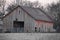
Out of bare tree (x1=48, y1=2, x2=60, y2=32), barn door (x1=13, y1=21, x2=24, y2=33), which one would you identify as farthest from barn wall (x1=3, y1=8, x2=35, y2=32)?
bare tree (x1=48, y1=2, x2=60, y2=32)

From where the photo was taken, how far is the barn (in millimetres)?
6773

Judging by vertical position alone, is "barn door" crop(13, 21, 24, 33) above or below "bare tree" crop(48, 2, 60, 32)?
below

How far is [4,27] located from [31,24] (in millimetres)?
947

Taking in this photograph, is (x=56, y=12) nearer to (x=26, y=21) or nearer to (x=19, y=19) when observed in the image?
(x=26, y=21)

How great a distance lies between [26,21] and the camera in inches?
277

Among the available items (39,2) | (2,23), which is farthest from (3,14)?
(39,2)

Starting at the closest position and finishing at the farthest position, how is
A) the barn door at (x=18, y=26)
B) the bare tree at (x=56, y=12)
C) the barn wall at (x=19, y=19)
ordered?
the barn door at (x=18, y=26)
the barn wall at (x=19, y=19)
the bare tree at (x=56, y=12)

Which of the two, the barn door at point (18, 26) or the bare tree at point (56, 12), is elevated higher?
the bare tree at point (56, 12)

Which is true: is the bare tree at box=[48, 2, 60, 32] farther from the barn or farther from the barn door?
the barn door

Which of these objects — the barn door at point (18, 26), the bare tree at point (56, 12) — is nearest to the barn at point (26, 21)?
the barn door at point (18, 26)

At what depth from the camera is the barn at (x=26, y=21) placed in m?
6.77

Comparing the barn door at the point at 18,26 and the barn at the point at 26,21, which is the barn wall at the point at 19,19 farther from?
the barn door at the point at 18,26

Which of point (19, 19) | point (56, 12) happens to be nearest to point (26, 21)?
point (19, 19)

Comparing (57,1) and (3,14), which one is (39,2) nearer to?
(57,1)
